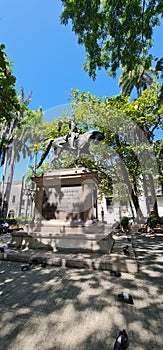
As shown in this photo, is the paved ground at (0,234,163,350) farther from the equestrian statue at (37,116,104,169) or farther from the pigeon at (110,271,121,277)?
the equestrian statue at (37,116,104,169)

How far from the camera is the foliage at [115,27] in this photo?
5012 millimetres

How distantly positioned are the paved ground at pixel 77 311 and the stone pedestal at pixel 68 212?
1503mm

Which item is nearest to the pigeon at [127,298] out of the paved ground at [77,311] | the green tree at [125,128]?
the paved ground at [77,311]

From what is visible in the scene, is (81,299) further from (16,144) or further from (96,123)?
(16,144)

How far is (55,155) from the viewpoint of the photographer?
325 inches

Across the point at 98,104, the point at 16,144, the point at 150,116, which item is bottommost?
the point at 150,116

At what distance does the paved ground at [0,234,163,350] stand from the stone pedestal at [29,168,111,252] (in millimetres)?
1503

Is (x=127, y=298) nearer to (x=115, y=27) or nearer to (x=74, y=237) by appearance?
(x=74, y=237)

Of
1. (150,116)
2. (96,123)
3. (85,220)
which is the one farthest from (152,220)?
(85,220)

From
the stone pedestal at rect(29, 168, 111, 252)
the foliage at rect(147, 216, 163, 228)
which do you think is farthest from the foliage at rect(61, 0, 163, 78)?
the foliage at rect(147, 216, 163, 228)

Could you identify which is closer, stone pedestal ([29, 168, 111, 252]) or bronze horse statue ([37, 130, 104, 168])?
stone pedestal ([29, 168, 111, 252])

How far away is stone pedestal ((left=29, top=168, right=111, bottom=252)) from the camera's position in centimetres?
570

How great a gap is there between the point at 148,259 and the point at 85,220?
2518mm

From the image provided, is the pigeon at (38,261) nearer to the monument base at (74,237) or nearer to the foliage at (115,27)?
the monument base at (74,237)
